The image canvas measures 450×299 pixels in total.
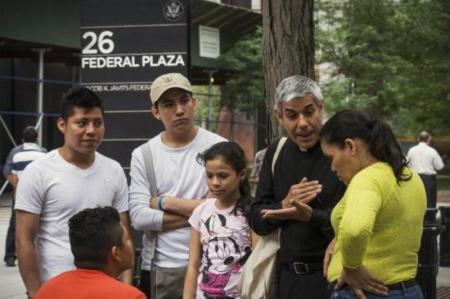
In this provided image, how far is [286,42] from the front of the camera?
6254 mm

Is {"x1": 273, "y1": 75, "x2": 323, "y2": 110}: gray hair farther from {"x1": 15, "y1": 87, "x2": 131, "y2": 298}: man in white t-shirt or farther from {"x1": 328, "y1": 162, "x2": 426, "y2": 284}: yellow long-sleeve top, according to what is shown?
{"x1": 15, "y1": 87, "x2": 131, "y2": 298}: man in white t-shirt

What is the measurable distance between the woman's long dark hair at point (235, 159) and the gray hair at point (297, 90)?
1.36ft

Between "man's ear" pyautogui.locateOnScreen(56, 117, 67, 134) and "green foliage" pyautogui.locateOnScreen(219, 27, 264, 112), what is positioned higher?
"green foliage" pyautogui.locateOnScreen(219, 27, 264, 112)

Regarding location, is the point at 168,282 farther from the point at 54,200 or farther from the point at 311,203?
the point at 311,203

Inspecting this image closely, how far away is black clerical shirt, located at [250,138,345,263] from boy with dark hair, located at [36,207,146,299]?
3.12 ft

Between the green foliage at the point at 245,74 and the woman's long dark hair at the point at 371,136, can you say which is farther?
the green foliage at the point at 245,74

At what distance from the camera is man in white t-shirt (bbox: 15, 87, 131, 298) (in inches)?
167

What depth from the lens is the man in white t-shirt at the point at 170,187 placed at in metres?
4.69

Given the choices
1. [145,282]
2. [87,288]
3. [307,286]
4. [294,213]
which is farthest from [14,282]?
[87,288]

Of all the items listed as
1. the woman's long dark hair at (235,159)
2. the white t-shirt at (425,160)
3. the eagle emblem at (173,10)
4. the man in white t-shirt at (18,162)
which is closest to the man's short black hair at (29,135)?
the man in white t-shirt at (18,162)

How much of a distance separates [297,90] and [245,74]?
27611 millimetres

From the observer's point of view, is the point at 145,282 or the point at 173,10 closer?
the point at 145,282

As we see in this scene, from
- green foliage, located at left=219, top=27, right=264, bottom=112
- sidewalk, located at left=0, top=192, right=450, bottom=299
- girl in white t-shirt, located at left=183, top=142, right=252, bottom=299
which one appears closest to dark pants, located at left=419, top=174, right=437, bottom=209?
sidewalk, located at left=0, top=192, right=450, bottom=299

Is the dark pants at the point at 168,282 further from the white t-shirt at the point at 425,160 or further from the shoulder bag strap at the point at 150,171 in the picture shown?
the white t-shirt at the point at 425,160
